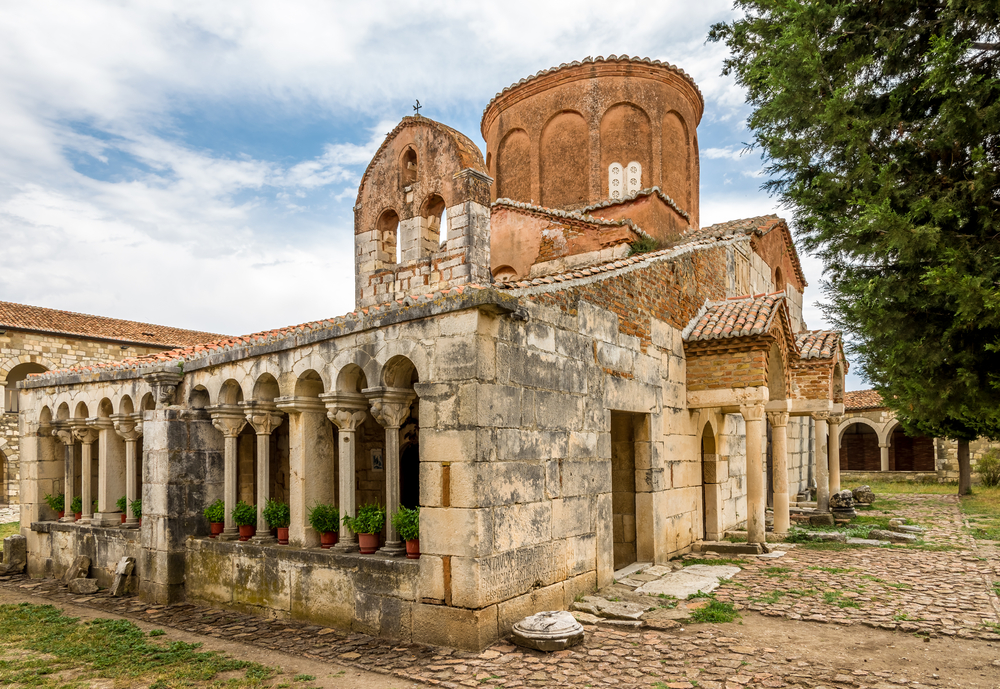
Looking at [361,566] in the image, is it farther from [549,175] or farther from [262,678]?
[549,175]

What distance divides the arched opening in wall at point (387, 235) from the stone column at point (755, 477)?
5.87 metres

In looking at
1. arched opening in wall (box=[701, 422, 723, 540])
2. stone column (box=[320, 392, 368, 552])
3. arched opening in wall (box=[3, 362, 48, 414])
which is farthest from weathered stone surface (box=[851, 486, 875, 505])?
arched opening in wall (box=[3, 362, 48, 414])

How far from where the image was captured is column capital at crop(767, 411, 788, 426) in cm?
1075

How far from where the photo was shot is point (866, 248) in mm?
5797

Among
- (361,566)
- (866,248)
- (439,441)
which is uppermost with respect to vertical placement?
(866,248)

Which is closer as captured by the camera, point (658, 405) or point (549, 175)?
point (658, 405)

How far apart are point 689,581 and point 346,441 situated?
13.8 feet

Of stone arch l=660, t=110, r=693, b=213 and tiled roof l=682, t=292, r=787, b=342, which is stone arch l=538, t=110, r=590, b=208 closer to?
stone arch l=660, t=110, r=693, b=213

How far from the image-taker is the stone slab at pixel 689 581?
7.39 metres

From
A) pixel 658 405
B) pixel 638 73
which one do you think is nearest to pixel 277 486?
pixel 658 405

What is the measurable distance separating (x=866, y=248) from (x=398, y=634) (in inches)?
203

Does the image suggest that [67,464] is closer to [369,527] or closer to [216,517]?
[216,517]

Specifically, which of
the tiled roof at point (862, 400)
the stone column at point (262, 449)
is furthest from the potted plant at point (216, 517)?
the tiled roof at point (862, 400)

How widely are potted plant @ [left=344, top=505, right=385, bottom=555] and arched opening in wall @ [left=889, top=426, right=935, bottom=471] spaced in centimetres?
2712
